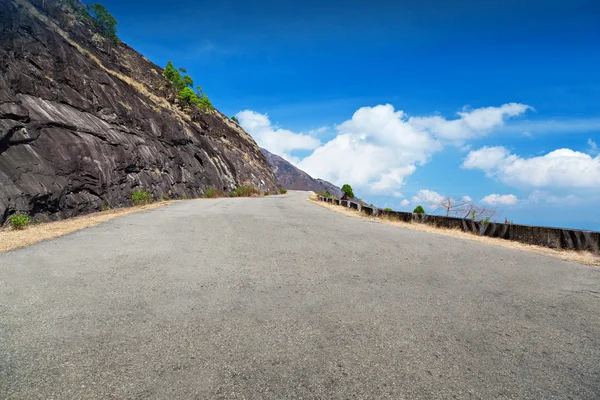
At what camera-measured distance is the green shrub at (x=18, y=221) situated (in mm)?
9672

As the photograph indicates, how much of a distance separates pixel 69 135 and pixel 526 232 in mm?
19349

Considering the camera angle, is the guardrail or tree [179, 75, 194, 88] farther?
tree [179, 75, 194, 88]

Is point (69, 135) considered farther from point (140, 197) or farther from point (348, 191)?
point (348, 191)

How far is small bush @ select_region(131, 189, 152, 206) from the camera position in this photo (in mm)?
18188

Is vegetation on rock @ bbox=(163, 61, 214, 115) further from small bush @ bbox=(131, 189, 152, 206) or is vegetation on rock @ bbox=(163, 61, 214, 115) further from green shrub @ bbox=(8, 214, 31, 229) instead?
green shrub @ bbox=(8, 214, 31, 229)

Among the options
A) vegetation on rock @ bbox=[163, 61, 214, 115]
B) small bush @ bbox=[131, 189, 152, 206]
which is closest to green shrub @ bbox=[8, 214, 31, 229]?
small bush @ bbox=[131, 189, 152, 206]

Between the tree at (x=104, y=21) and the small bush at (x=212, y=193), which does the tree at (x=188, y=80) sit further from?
the small bush at (x=212, y=193)

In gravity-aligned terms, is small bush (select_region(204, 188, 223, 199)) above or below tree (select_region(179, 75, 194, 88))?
below

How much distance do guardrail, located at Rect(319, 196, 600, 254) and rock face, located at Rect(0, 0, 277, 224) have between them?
49.2ft

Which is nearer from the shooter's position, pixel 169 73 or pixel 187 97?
pixel 187 97

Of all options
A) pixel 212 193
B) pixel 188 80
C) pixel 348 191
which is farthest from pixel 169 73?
pixel 348 191

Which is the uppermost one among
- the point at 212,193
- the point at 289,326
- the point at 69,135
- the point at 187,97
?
the point at 187,97

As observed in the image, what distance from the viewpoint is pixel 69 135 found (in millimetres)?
15195

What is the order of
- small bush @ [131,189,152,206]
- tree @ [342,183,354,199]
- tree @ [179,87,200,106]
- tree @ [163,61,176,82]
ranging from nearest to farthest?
small bush @ [131,189,152,206] < tree @ [342,183,354,199] < tree @ [179,87,200,106] < tree @ [163,61,176,82]
